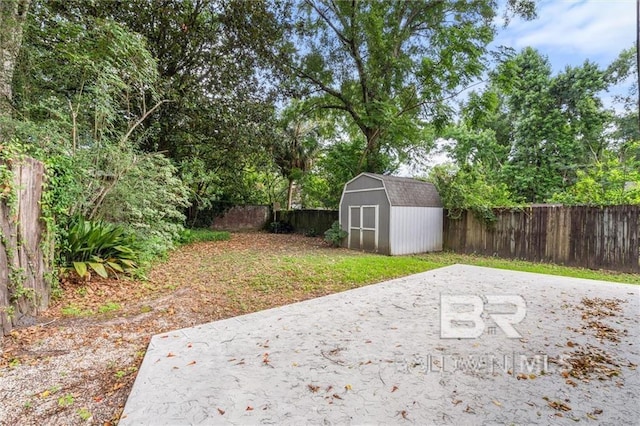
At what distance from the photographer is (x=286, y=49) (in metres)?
9.94

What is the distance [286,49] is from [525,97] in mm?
11067

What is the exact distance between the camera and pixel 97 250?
441 centimetres

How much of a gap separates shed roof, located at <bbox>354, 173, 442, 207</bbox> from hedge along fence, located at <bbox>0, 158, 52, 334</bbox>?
6933 millimetres

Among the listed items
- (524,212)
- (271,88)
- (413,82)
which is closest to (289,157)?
(271,88)

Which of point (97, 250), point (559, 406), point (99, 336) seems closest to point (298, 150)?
point (97, 250)

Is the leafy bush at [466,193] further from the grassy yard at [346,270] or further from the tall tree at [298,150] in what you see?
the tall tree at [298,150]

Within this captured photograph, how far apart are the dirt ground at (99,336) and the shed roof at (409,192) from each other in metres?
4.51

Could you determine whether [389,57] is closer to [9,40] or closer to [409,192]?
[409,192]

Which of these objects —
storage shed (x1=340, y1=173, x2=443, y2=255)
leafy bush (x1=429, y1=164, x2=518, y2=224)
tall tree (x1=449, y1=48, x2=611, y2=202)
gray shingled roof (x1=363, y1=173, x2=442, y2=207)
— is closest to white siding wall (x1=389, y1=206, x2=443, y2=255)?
storage shed (x1=340, y1=173, x2=443, y2=255)

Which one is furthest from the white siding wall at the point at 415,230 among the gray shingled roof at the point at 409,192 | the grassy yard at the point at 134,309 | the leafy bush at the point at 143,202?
the leafy bush at the point at 143,202

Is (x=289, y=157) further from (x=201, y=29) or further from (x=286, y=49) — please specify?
(x=201, y=29)

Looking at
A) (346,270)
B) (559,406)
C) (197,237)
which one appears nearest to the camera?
(559,406)

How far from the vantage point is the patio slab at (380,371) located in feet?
5.77

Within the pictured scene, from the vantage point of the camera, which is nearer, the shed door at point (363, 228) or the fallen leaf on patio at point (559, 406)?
the fallen leaf on patio at point (559, 406)
